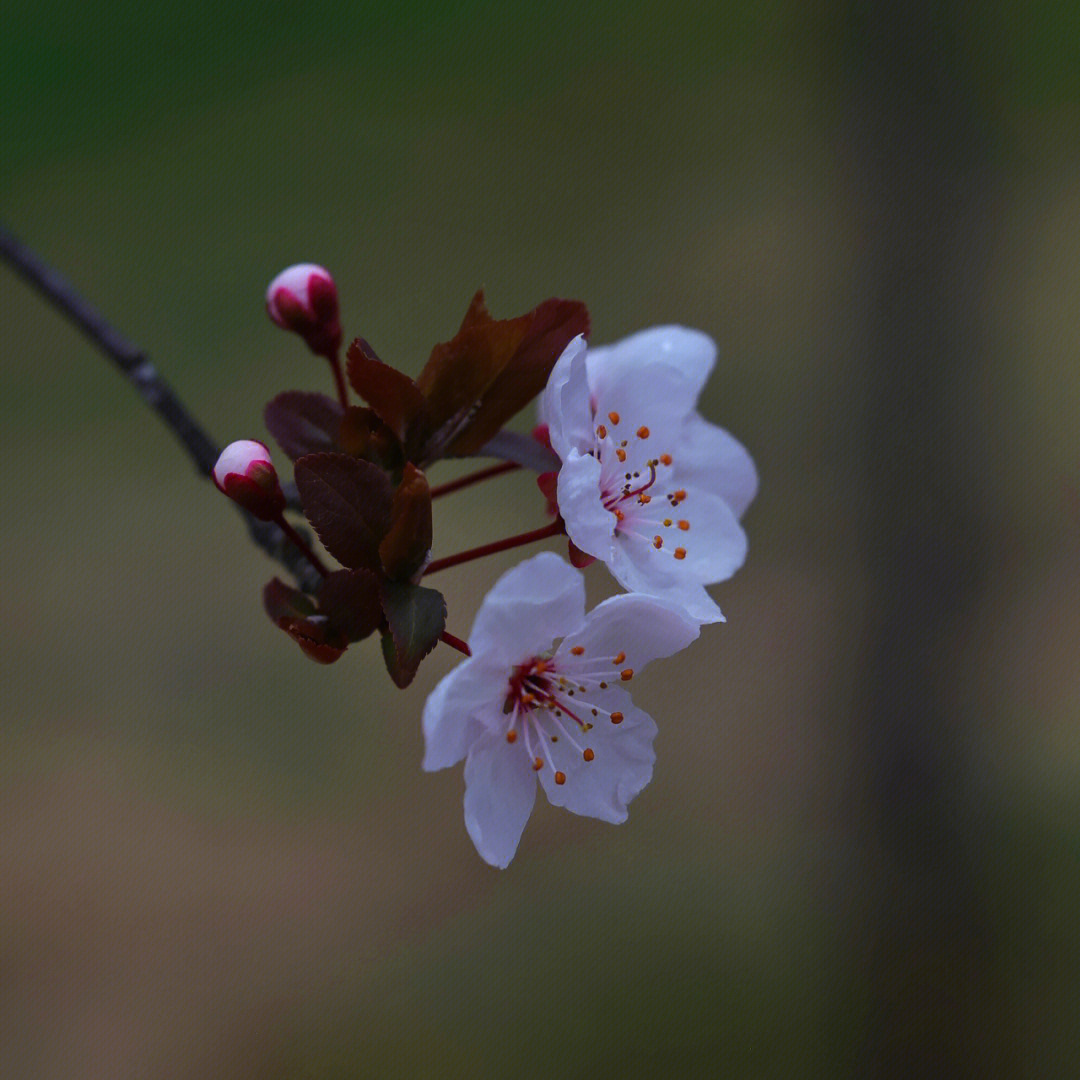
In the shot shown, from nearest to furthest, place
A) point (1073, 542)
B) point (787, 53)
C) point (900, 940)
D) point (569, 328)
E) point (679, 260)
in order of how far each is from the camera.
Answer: point (569, 328), point (900, 940), point (1073, 542), point (679, 260), point (787, 53)

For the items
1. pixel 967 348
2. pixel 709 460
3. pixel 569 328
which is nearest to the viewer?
pixel 569 328

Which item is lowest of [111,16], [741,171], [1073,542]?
[1073,542]

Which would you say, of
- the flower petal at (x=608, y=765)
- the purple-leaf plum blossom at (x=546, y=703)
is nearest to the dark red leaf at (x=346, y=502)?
the purple-leaf plum blossom at (x=546, y=703)

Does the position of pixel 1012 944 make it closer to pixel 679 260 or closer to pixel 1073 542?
pixel 1073 542

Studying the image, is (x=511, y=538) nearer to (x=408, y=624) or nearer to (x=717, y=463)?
(x=408, y=624)

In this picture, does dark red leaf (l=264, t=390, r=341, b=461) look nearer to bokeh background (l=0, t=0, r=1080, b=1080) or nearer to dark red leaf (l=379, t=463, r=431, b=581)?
dark red leaf (l=379, t=463, r=431, b=581)

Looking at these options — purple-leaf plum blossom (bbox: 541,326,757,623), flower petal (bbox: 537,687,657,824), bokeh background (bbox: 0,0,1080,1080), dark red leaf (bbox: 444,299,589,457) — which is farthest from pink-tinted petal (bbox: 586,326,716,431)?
bokeh background (bbox: 0,0,1080,1080)

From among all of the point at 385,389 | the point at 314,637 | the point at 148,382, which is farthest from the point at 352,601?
the point at 148,382

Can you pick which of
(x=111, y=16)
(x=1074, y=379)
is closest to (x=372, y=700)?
(x=1074, y=379)
